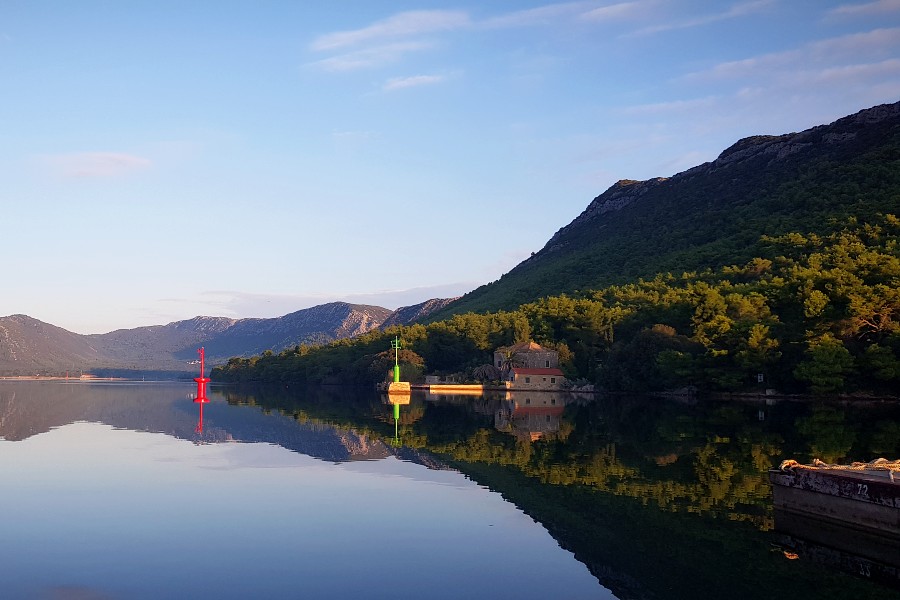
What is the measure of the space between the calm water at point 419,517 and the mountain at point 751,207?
95.7 metres

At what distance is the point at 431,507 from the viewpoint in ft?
74.1

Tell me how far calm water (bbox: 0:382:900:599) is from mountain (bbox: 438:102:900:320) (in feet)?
314

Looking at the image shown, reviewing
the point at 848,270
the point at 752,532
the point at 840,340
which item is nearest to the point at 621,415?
the point at 840,340

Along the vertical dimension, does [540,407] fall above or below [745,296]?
below

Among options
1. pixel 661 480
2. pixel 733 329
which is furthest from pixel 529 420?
pixel 733 329

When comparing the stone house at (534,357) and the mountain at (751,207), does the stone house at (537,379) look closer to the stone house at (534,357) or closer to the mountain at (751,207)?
the stone house at (534,357)

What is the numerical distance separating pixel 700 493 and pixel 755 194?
15508 centimetres

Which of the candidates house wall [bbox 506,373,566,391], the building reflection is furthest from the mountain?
the building reflection

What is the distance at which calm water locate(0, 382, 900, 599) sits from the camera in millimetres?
15062

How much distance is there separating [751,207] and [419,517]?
493ft

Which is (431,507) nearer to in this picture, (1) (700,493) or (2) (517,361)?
(1) (700,493)

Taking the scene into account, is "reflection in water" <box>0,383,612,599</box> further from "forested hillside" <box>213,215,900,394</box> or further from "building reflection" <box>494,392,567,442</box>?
"forested hillside" <box>213,215,900,394</box>

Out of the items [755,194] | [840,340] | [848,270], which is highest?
[755,194]

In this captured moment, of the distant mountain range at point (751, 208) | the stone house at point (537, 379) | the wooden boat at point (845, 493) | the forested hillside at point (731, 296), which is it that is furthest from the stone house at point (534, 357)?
the wooden boat at point (845, 493)
